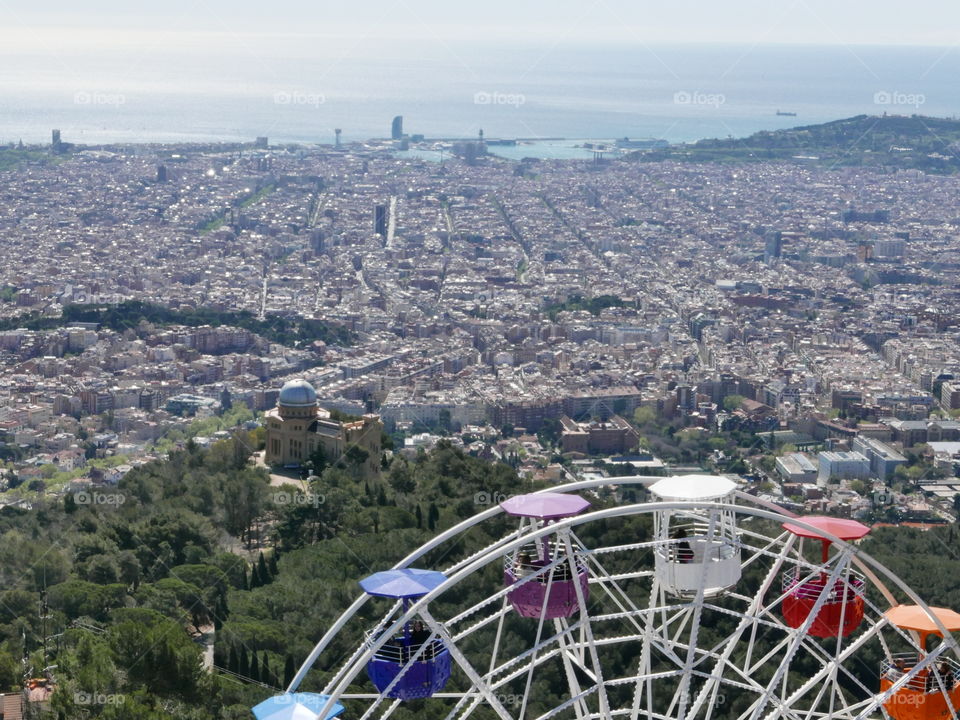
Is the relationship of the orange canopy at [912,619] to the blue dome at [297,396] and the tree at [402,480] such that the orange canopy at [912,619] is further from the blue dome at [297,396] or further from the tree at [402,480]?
the blue dome at [297,396]

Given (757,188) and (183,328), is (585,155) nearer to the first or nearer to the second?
(757,188)

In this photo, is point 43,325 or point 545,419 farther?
point 43,325

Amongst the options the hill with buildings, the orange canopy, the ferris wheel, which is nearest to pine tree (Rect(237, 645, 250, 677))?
the ferris wheel

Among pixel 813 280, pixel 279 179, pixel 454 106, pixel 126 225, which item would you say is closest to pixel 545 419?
pixel 813 280

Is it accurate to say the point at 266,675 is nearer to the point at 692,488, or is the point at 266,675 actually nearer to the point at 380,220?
the point at 692,488

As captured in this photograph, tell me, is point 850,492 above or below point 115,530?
below

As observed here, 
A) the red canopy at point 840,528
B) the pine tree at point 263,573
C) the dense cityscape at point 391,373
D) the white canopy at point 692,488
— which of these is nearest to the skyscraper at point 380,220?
the dense cityscape at point 391,373

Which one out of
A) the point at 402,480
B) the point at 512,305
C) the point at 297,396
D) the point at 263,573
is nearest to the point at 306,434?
the point at 297,396
